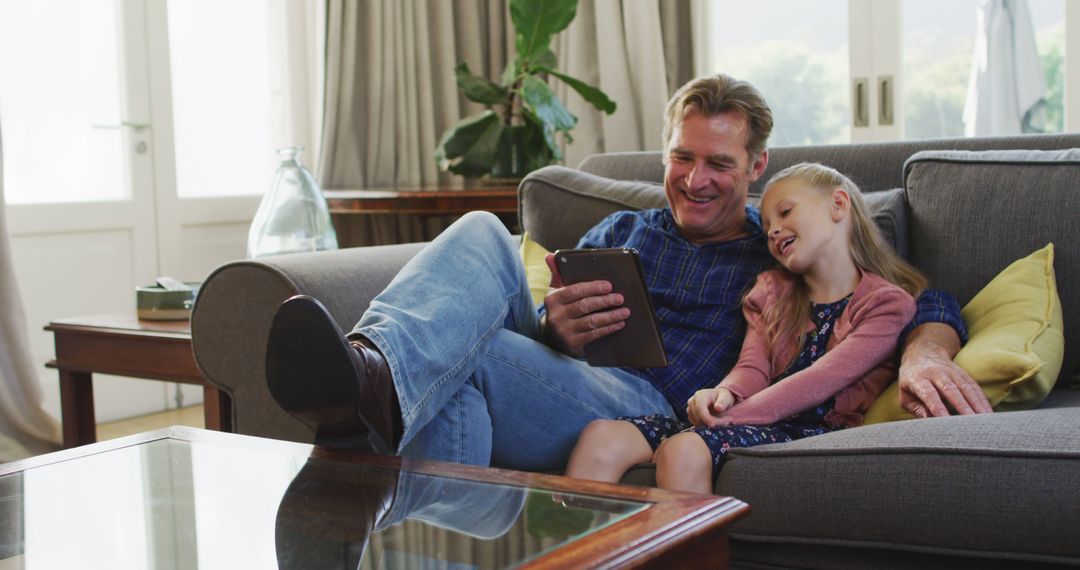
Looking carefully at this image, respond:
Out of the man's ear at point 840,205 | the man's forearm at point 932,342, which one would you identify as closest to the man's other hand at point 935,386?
the man's forearm at point 932,342

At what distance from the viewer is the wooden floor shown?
Answer: 11.6ft

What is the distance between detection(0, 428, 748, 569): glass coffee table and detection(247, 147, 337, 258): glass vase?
4.18 ft

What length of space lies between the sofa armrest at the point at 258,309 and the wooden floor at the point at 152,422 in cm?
175

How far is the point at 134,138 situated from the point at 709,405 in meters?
2.60

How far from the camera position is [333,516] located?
1059 mm

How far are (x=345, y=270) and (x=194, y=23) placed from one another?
229 cm

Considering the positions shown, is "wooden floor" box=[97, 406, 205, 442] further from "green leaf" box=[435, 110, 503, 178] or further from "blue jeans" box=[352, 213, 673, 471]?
"blue jeans" box=[352, 213, 673, 471]

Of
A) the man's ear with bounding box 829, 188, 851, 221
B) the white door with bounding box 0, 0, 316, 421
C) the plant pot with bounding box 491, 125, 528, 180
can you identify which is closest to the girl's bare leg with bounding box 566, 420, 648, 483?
the man's ear with bounding box 829, 188, 851, 221

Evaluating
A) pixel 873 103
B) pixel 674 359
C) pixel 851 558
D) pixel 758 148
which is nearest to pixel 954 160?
pixel 758 148

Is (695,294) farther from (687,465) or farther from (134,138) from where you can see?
(134,138)

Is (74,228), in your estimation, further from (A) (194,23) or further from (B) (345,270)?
(B) (345,270)

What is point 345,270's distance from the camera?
1827 millimetres

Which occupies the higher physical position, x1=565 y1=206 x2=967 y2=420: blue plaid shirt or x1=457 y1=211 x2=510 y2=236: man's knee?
x1=457 y1=211 x2=510 y2=236: man's knee

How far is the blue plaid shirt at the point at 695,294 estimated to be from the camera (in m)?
1.82
